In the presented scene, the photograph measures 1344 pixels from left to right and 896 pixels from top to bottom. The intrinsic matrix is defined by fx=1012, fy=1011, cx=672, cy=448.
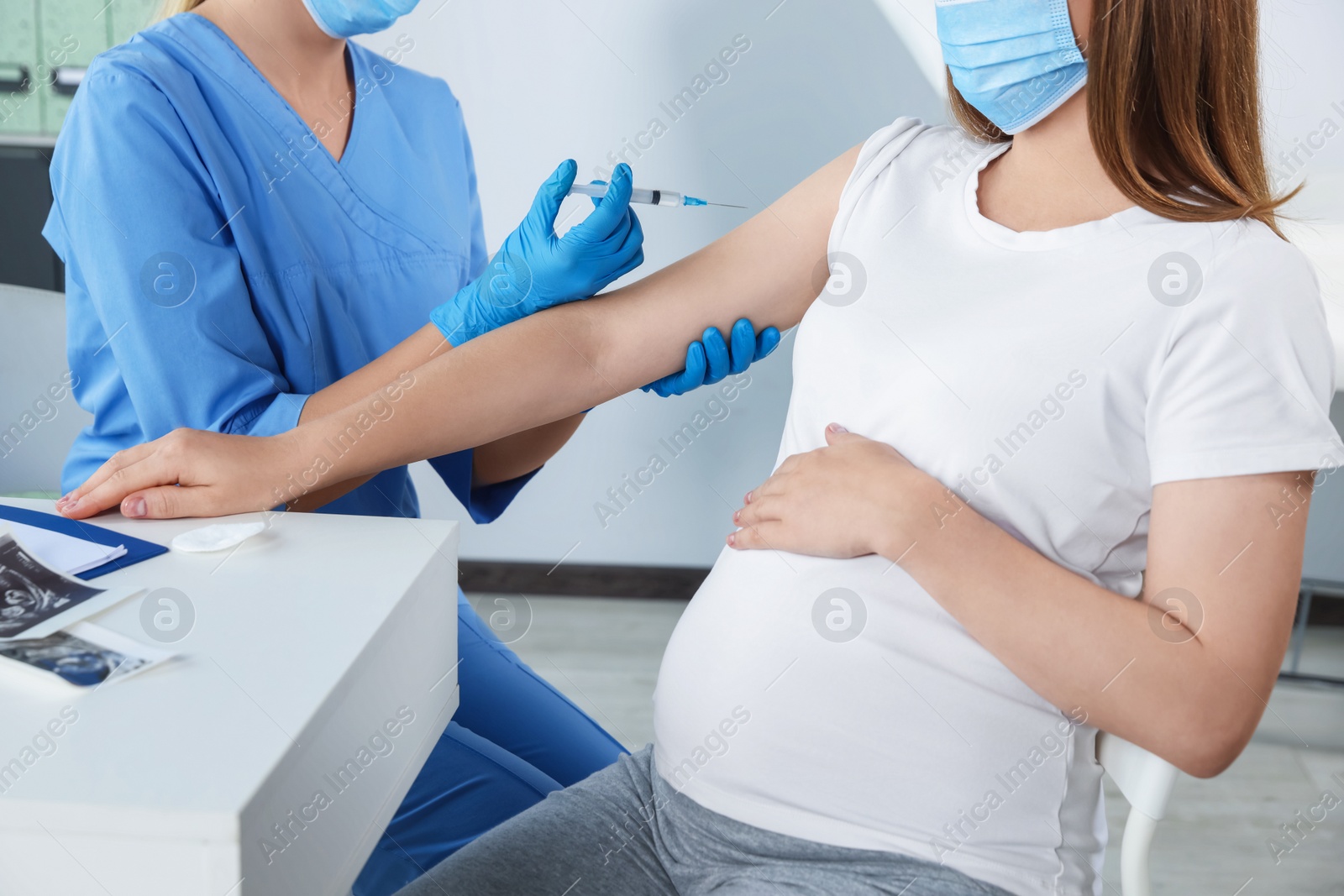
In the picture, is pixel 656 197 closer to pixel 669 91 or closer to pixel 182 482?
pixel 182 482

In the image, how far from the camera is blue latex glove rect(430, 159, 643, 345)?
40.6 inches

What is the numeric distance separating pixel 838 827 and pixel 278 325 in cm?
82

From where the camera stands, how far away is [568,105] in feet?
7.43

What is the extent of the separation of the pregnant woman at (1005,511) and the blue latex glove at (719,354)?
0.16 metres

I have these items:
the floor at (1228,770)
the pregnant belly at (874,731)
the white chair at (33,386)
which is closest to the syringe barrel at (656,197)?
the pregnant belly at (874,731)

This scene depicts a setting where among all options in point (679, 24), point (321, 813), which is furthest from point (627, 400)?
point (321, 813)

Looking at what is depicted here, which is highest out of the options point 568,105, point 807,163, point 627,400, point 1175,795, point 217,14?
point 217,14

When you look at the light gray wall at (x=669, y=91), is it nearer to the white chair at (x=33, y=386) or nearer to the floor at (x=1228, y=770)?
the floor at (x=1228, y=770)

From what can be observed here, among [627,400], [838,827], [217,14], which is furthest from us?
[627,400]

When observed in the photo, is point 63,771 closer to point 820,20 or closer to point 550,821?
point 550,821

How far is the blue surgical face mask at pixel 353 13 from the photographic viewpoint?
118 cm

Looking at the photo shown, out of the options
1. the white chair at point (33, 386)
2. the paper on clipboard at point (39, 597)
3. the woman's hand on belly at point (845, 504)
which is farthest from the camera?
the white chair at point (33, 386)

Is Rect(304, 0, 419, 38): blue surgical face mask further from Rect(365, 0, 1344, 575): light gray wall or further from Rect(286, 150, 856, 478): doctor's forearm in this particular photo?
Rect(365, 0, 1344, 575): light gray wall

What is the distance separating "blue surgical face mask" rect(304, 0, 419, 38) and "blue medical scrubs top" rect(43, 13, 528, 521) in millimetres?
103
